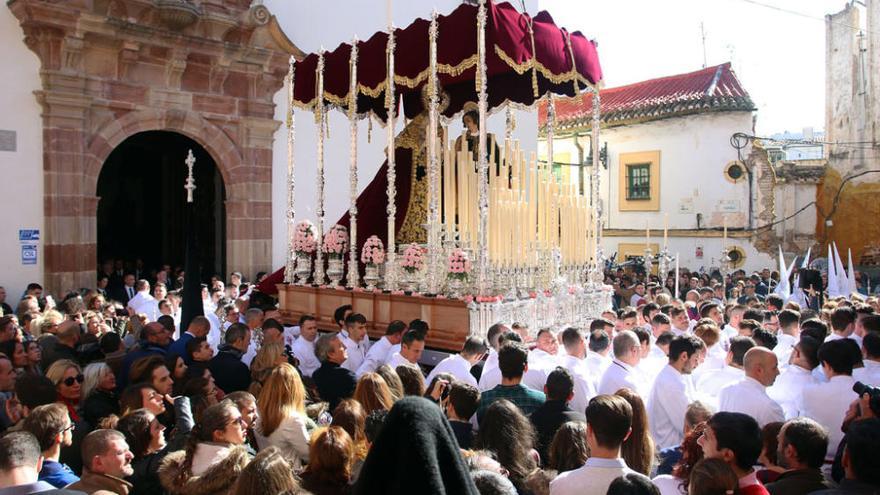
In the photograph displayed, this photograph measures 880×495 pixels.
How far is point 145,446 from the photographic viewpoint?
350cm

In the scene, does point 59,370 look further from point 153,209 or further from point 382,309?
point 153,209

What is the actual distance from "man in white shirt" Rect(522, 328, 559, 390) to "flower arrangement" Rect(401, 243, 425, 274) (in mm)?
2370

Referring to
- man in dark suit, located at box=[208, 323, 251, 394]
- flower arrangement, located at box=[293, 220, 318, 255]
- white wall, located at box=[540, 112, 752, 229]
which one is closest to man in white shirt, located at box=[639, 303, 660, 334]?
flower arrangement, located at box=[293, 220, 318, 255]

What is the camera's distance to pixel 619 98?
2152cm

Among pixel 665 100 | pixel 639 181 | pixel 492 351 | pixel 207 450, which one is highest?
pixel 665 100

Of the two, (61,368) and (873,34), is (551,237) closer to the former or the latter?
(61,368)

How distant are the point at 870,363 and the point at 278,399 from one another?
3969 mm

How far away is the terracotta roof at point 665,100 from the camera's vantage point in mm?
18328

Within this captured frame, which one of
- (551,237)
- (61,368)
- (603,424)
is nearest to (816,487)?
(603,424)

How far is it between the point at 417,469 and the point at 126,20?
1069 cm

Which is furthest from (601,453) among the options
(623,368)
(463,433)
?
(623,368)

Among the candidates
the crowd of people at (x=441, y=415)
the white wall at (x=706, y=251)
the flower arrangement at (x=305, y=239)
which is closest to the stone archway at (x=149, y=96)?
the flower arrangement at (x=305, y=239)

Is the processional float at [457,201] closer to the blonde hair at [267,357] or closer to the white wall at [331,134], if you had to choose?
the blonde hair at [267,357]

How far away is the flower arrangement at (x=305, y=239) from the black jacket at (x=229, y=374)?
387cm
